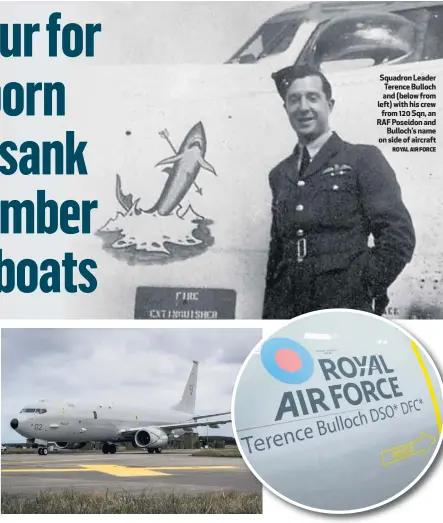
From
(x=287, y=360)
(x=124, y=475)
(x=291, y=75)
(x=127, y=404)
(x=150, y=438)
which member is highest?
(x=291, y=75)

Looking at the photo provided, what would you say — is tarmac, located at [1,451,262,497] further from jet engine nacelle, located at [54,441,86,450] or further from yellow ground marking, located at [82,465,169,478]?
jet engine nacelle, located at [54,441,86,450]

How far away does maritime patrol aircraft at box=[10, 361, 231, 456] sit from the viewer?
16.2ft

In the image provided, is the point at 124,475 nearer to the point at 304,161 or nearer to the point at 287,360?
the point at 287,360

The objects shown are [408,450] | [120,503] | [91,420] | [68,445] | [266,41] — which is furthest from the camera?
[68,445]

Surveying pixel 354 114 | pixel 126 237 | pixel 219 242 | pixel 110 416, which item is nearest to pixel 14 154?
pixel 126 237

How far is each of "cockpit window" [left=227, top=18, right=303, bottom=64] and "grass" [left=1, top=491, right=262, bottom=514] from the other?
2353 millimetres

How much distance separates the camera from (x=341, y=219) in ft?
16.4

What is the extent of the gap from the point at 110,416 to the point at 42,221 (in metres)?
1.14

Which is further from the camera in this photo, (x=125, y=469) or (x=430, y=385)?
(x=125, y=469)

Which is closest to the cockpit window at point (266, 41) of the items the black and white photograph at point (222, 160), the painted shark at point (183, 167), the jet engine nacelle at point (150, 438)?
the black and white photograph at point (222, 160)

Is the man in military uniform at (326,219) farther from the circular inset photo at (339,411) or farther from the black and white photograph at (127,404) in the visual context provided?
the black and white photograph at (127,404)

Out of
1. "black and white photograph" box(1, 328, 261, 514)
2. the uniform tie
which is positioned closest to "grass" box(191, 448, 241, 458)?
"black and white photograph" box(1, 328, 261, 514)

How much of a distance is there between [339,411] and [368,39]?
6.64ft

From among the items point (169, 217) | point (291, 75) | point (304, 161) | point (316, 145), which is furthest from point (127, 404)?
point (291, 75)
